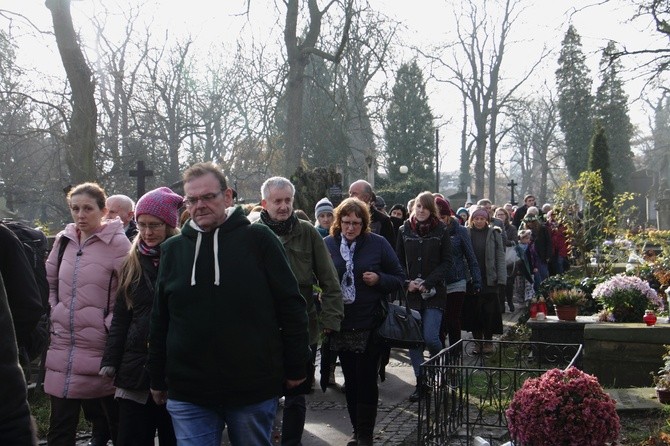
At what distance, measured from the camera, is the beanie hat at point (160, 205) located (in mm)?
5578

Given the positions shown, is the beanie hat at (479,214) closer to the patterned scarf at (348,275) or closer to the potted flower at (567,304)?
the potted flower at (567,304)

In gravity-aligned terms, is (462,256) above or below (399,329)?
above

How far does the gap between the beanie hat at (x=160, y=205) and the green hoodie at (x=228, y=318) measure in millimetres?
999

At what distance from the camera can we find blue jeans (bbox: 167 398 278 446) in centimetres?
439

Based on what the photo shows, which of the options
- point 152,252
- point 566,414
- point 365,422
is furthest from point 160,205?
point 566,414

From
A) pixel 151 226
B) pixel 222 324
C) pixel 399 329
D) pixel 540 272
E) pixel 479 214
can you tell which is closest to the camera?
pixel 222 324

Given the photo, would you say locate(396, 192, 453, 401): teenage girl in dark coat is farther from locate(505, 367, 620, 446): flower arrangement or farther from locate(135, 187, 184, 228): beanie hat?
locate(135, 187, 184, 228): beanie hat

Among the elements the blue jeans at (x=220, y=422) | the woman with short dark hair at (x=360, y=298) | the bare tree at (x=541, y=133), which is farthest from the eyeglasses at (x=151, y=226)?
the bare tree at (x=541, y=133)

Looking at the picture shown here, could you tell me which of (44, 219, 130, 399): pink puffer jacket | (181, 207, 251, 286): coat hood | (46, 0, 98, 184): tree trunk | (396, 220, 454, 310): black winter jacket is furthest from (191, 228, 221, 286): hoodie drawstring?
(46, 0, 98, 184): tree trunk

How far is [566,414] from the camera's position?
5246 millimetres

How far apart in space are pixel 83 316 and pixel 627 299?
6534mm

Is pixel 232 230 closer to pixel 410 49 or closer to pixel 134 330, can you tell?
pixel 134 330

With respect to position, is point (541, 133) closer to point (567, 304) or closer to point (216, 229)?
point (567, 304)

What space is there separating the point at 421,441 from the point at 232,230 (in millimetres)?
2529
